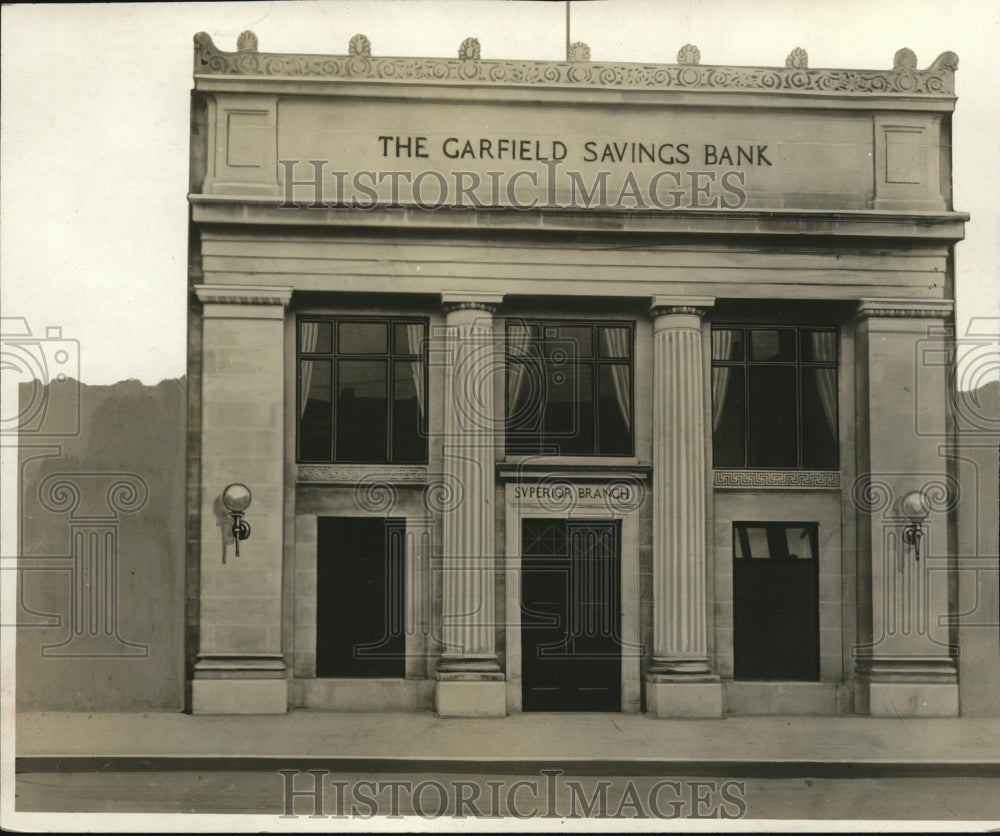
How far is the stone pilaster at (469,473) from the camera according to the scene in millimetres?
15484

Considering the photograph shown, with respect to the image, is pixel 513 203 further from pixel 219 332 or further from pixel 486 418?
pixel 219 332

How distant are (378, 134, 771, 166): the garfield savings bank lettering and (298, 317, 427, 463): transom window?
2.38 meters

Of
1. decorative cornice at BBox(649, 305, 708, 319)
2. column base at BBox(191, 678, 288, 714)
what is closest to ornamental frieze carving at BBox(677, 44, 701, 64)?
decorative cornice at BBox(649, 305, 708, 319)

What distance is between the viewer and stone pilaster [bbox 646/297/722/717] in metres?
15.6

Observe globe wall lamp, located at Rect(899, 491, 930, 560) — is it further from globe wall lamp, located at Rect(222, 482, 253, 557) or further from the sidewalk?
globe wall lamp, located at Rect(222, 482, 253, 557)

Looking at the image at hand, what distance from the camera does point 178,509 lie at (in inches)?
593

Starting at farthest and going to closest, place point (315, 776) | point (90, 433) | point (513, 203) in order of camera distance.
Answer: point (513, 203)
point (90, 433)
point (315, 776)

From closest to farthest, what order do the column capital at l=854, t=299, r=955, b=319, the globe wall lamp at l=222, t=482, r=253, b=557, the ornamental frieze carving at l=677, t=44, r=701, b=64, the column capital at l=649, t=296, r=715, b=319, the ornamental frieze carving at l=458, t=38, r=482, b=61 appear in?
the ornamental frieze carving at l=458, t=38, r=482, b=61 → the ornamental frieze carving at l=677, t=44, r=701, b=64 → the globe wall lamp at l=222, t=482, r=253, b=557 → the column capital at l=854, t=299, r=955, b=319 → the column capital at l=649, t=296, r=715, b=319

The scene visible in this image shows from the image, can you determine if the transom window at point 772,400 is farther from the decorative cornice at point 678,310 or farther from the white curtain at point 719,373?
the decorative cornice at point 678,310

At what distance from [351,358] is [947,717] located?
367 inches

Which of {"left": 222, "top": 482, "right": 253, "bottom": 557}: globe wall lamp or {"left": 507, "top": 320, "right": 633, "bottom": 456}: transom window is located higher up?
{"left": 507, "top": 320, "right": 633, "bottom": 456}: transom window

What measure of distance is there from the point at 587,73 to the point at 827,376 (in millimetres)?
5404

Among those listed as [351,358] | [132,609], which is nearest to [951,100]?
[351,358]

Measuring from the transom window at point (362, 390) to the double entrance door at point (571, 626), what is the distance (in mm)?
2383
